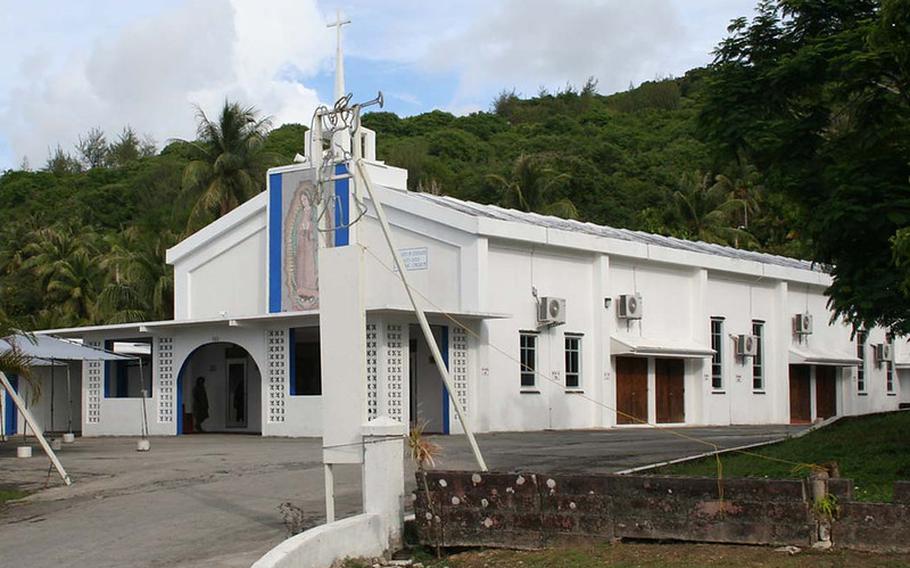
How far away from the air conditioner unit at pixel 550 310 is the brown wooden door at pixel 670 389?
5.11 m

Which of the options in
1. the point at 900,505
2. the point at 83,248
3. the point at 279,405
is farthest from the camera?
the point at 83,248

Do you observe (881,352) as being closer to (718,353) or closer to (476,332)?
(718,353)

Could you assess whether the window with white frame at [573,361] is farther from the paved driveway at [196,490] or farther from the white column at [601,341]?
the paved driveway at [196,490]

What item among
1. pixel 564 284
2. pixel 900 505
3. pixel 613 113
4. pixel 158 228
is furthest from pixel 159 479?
pixel 613 113

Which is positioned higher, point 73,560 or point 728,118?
point 728,118

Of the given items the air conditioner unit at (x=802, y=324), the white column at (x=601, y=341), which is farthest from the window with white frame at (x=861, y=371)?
the white column at (x=601, y=341)

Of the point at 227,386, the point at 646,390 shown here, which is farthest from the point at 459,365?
the point at 227,386

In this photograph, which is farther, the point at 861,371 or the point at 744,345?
the point at 861,371

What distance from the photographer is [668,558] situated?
10.3 meters

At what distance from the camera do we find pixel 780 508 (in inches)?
403

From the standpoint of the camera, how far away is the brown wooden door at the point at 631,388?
3121 centimetres

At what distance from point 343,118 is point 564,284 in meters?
16.8

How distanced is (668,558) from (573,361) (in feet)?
64.7

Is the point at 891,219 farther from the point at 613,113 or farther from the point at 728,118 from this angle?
the point at 613,113
